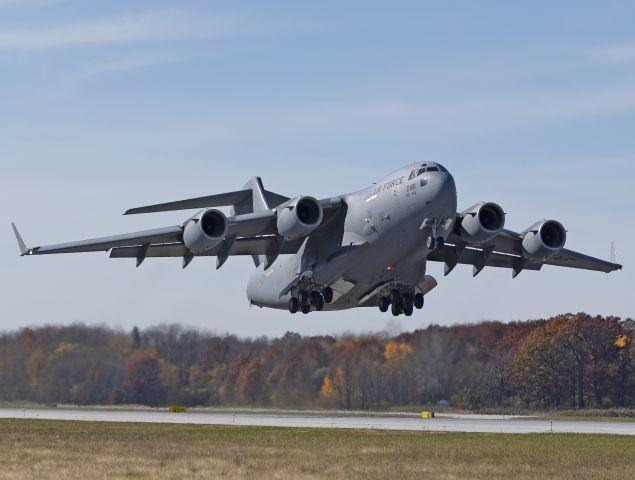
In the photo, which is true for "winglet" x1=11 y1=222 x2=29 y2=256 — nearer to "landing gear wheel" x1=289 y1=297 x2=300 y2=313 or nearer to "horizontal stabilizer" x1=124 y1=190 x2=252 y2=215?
"horizontal stabilizer" x1=124 y1=190 x2=252 y2=215

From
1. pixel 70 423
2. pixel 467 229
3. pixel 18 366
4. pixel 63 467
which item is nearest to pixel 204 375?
pixel 18 366

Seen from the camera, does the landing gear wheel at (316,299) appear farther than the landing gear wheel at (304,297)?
No

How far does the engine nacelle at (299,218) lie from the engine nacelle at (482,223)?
14.0 ft

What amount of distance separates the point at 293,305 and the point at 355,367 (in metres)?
17.2

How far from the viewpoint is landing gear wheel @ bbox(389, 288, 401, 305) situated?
3559 cm

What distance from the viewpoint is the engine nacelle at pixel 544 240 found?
34.1 meters

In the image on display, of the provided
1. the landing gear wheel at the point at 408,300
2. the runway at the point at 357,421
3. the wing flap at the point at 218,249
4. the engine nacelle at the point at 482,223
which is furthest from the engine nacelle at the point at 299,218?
the runway at the point at 357,421

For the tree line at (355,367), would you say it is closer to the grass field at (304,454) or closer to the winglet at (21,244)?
the grass field at (304,454)

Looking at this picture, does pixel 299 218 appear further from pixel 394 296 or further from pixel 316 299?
pixel 394 296

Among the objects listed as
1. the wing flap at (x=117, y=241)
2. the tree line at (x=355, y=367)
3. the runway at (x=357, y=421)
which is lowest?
the runway at (x=357, y=421)

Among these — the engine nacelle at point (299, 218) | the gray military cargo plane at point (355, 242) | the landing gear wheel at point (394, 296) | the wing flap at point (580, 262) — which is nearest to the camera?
the gray military cargo plane at point (355, 242)

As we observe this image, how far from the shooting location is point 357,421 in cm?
4316

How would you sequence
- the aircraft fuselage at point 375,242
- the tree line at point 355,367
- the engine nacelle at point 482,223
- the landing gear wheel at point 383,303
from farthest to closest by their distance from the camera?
the tree line at point 355,367 → the landing gear wheel at point 383,303 → the engine nacelle at point 482,223 → the aircraft fuselage at point 375,242

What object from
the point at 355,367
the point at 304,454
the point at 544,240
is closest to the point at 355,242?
the point at 544,240
